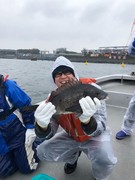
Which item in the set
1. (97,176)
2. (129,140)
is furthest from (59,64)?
(129,140)

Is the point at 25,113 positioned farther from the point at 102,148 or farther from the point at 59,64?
the point at 102,148

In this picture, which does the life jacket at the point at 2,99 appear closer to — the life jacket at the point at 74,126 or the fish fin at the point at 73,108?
the life jacket at the point at 74,126

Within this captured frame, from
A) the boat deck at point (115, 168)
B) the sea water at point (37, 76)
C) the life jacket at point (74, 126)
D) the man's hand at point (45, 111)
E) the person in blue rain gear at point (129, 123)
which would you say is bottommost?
the sea water at point (37, 76)

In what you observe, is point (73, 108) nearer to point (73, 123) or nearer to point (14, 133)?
point (73, 123)

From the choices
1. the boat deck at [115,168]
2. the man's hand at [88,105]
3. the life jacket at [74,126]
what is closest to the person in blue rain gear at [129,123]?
the boat deck at [115,168]

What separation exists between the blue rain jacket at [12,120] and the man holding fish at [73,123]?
0.38 meters

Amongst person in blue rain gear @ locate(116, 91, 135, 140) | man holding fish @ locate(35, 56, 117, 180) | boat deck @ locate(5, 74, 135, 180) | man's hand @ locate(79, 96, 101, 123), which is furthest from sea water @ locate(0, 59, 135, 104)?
person in blue rain gear @ locate(116, 91, 135, 140)

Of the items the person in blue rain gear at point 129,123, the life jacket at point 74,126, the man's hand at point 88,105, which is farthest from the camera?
the person in blue rain gear at point 129,123

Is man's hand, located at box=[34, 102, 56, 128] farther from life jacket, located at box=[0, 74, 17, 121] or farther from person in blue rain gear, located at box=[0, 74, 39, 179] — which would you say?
life jacket, located at box=[0, 74, 17, 121]

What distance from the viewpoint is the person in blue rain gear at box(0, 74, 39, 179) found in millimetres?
2809

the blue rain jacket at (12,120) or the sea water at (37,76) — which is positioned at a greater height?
the blue rain jacket at (12,120)

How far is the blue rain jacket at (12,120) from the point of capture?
2.80 meters

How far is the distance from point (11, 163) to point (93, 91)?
1555mm

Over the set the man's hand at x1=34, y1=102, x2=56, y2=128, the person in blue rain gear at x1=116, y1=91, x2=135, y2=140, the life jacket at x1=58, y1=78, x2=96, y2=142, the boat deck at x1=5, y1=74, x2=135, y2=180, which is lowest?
the boat deck at x1=5, y1=74, x2=135, y2=180
